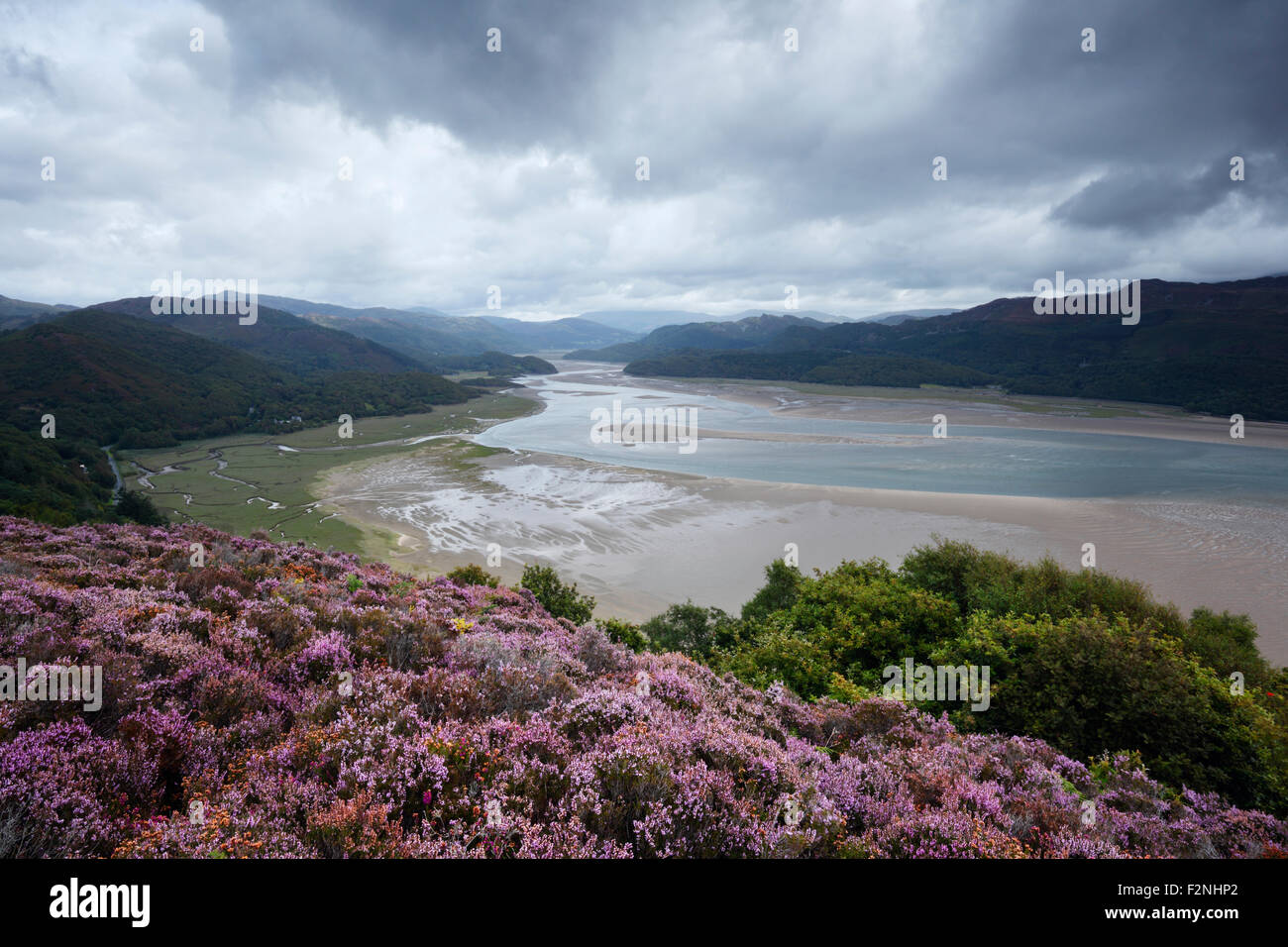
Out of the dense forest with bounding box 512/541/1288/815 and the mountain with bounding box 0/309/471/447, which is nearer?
the dense forest with bounding box 512/541/1288/815

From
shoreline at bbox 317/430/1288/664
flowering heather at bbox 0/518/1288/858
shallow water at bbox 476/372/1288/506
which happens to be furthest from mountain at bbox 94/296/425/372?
flowering heather at bbox 0/518/1288/858

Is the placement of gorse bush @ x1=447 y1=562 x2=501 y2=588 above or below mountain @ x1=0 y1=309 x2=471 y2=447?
below

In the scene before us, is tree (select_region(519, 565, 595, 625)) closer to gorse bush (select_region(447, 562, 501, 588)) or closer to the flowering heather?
gorse bush (select_region(447, 562, 501, 588))

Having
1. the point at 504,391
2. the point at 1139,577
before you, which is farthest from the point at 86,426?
the point at 1139,577

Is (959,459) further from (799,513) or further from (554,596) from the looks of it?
(554,596)

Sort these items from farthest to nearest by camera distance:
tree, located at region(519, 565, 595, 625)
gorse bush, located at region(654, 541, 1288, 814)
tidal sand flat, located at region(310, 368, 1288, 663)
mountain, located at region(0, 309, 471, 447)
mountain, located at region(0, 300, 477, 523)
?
mountain, located at region(0, 309, 471, 447) → mountain, located at region(0, 300, 477, 523) → tidal sand flat, located at region(310, 368, 1288, 663) → tree, located at region(519, 565, 595, 625) → gorse bush, located at region(654, 541, 1288, 814)

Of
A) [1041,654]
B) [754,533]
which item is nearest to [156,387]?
[754,533]
